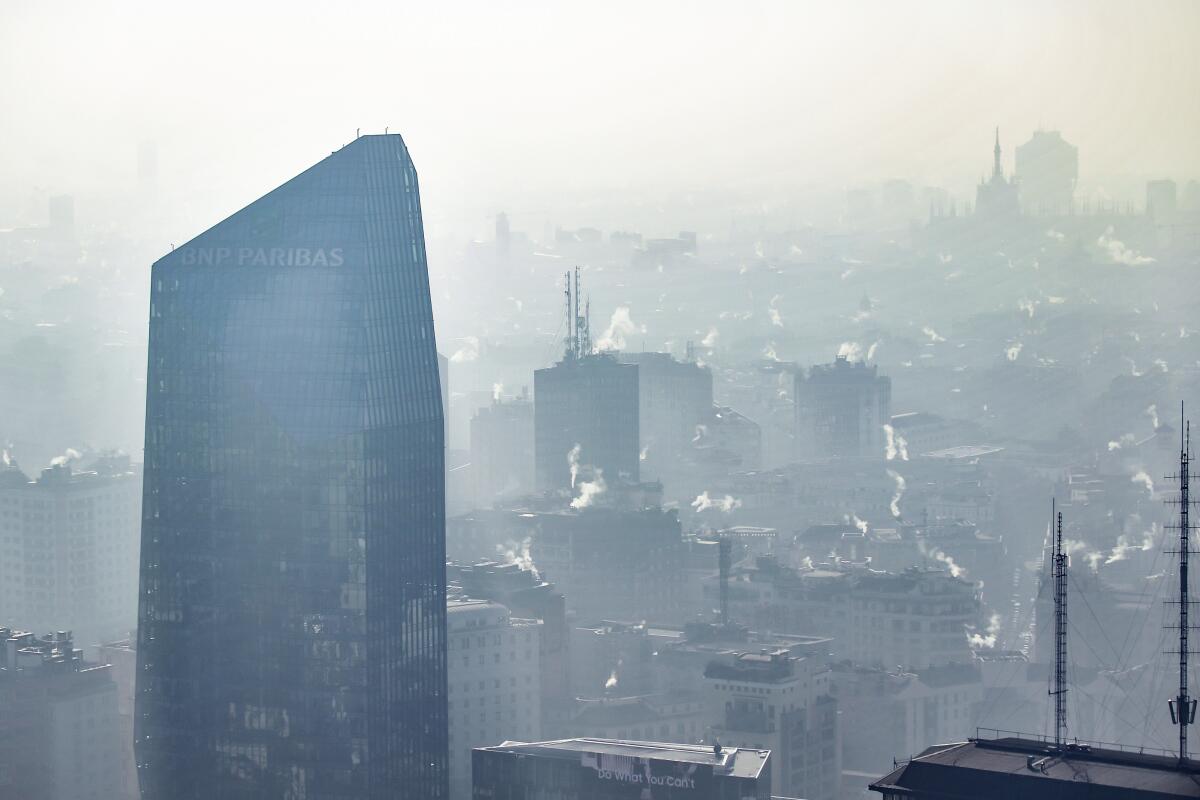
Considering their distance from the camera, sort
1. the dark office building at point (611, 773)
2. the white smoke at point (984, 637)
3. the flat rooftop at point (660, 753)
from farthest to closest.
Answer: the white smoke at point (984, 637), the flat rooftop at point (660, 753), the dark office building at point (611, 773)

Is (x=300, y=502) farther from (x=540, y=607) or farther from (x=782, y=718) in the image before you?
(x=540, y=607)

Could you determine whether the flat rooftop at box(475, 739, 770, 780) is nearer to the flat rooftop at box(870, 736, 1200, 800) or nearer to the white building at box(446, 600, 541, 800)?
the white building at box(446, 600, 541, 800)

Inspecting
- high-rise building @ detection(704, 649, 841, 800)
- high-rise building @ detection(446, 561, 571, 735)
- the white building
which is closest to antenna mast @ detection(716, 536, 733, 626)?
high-rise building @ detection(446, 561, 571, 735)

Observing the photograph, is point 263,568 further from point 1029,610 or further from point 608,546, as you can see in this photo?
point 1029,610

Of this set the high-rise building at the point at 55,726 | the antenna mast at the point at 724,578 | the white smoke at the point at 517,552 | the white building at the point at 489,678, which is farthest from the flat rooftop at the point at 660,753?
the white smoke at the point at 517,552

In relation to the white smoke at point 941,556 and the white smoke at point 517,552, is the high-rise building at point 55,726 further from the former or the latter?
the white smoke at point 941,556

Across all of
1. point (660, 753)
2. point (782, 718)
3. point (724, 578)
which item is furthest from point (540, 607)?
point (660, 753)
